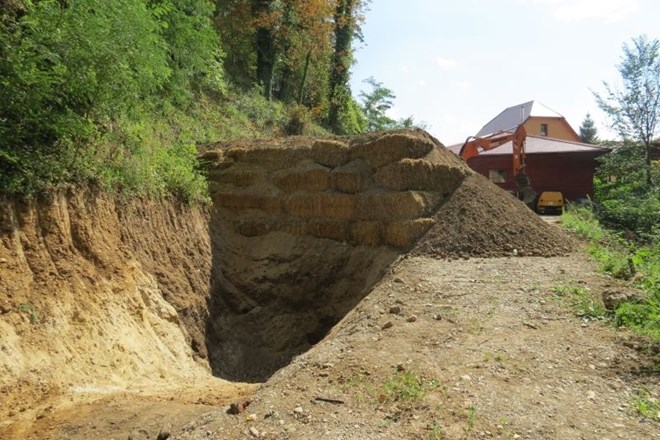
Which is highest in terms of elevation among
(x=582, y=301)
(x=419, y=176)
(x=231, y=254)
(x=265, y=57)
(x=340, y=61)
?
(x=340, y=61)

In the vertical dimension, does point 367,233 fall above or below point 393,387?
above

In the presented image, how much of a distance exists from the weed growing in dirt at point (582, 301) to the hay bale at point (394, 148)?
3.76m

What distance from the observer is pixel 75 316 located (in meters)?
4.96

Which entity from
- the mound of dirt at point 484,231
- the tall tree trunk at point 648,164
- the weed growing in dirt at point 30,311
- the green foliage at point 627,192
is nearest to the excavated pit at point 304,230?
the mound of dirt at point 484,231

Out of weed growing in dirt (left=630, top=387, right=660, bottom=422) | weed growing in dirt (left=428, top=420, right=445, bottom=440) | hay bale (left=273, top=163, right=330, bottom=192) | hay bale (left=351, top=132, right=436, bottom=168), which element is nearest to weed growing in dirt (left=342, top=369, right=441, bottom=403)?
weed growing in dirt (left=428, top=420, right=445, bottom=440)

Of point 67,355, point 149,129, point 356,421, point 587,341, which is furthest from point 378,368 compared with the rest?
point 149,129

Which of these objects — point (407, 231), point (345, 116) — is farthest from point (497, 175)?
point (407, 231)

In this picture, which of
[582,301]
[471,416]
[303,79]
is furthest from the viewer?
[303,79]

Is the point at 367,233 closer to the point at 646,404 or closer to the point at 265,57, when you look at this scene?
the point at 646,404

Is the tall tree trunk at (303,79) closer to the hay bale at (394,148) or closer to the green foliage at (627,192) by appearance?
the hay bale at (394,148)

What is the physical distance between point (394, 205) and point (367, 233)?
0.68 m

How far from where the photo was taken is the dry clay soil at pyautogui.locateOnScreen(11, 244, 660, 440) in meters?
A: 3.22

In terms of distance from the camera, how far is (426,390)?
142 inches

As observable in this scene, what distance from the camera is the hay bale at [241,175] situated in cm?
977
